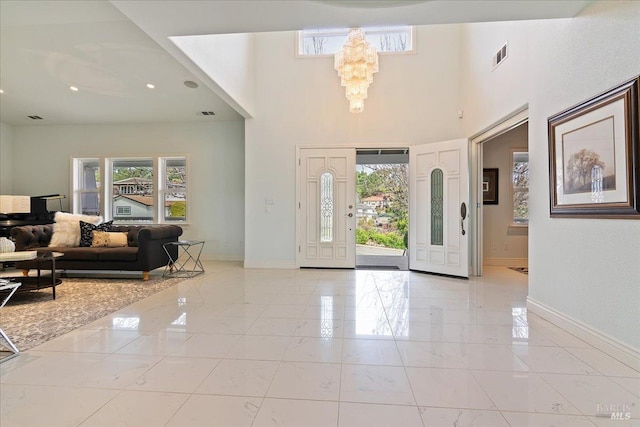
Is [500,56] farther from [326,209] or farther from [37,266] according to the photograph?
[37,266]

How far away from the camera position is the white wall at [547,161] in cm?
210

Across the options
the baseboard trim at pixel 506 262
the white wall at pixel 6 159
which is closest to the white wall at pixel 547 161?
the baseboard trim at pixel 506 262

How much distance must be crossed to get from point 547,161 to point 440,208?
2.20 meters

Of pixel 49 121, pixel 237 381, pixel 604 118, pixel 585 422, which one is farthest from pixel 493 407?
pixel 49 121

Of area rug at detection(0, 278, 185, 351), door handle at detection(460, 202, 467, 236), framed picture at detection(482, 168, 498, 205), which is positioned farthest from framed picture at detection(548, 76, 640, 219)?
area rug at detection(0, 278, 185, 351)

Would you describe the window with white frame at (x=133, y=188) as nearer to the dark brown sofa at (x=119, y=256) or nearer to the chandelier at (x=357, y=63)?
the dark brown sofa at (x=119, y=256)

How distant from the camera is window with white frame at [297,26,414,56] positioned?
5.58 m

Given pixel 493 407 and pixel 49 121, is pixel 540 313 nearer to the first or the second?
pixel 493 407

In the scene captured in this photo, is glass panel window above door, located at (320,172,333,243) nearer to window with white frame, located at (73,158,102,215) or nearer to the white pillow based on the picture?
the white pillow

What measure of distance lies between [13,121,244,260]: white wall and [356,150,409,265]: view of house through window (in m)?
3.77

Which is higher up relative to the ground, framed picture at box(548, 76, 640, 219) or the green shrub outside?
framed picture at box(548, 76, 640, 219)

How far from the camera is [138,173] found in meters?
6.87

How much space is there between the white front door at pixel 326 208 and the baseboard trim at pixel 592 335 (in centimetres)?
310

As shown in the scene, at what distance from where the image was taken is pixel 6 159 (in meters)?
6.82
